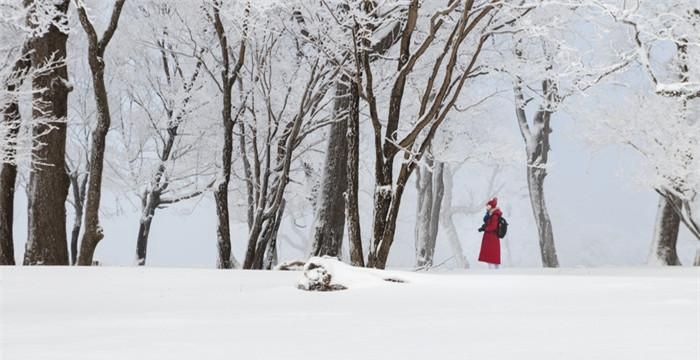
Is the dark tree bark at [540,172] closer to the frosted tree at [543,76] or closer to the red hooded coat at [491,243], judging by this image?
the frosted tree at [543,76]

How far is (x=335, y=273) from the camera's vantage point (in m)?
7.33

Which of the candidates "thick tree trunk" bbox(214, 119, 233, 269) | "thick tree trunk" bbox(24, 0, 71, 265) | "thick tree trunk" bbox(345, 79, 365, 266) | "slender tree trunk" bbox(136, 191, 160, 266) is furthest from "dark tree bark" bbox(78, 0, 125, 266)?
"slender tree trunk" bbox(136, 191, 160, 266)

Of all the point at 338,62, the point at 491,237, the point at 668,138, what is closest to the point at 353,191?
the point at 338,62

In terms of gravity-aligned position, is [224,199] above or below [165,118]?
below

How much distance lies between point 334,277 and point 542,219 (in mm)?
13913

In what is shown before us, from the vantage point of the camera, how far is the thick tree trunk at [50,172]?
12.0m

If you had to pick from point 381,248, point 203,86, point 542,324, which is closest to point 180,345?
point 542,324

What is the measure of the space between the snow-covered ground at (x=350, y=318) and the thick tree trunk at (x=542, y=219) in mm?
11850

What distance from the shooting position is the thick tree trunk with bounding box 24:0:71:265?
39.5 ft

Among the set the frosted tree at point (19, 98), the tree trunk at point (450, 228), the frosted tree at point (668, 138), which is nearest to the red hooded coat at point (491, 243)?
the frosted tree at point (668, 138)

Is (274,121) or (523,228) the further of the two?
(523,228)

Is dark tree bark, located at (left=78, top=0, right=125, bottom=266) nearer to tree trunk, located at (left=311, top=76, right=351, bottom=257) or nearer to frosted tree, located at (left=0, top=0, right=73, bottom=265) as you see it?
frosted tree, located at (left=0, top=0, right=73, bottom=265)

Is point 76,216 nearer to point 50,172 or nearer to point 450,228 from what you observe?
point 50,172

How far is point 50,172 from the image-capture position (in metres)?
12.1
